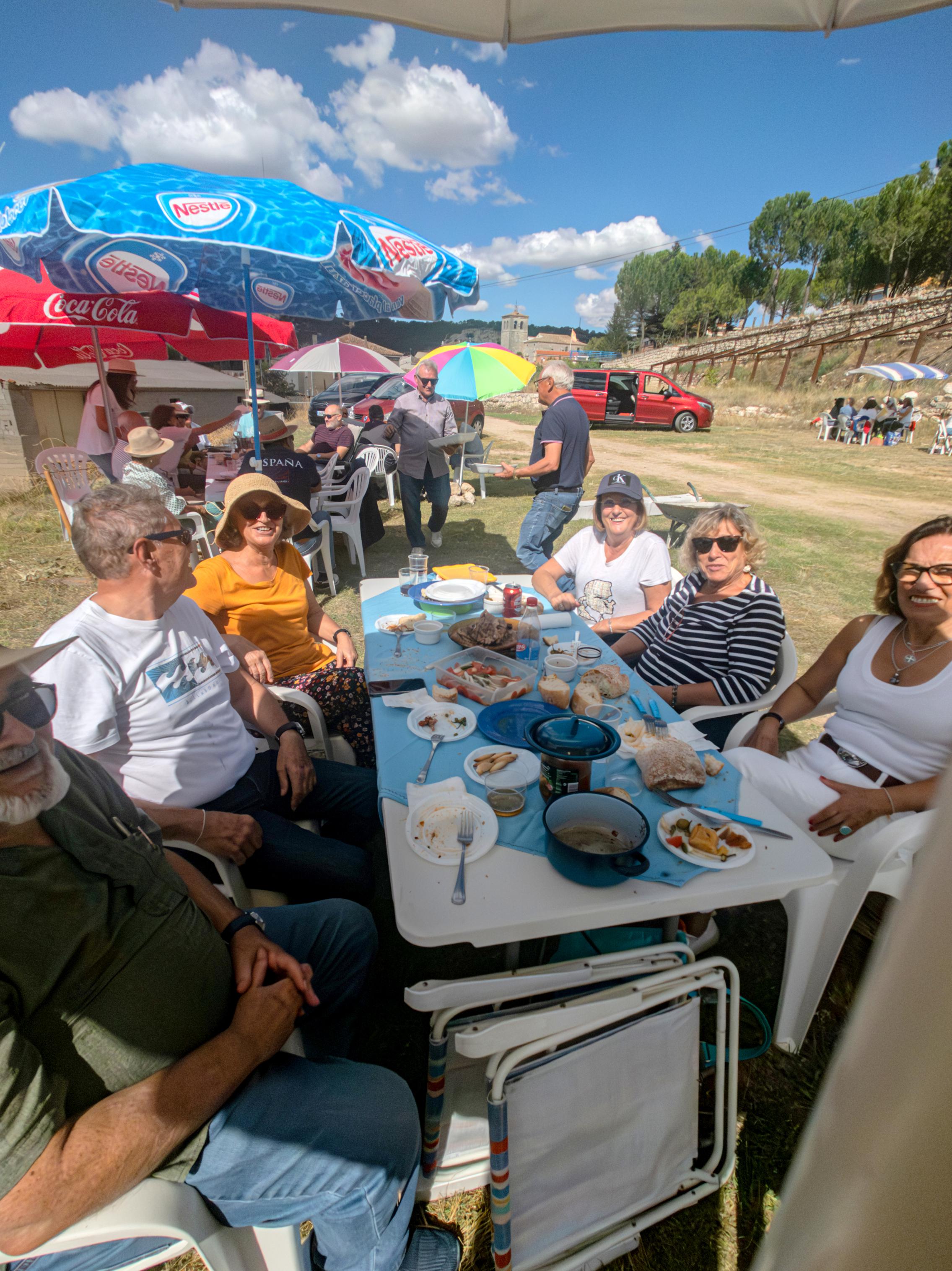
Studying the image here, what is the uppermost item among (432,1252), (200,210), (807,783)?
(200,210)

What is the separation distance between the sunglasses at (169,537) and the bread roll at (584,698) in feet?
4.90

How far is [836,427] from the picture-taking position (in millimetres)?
18281

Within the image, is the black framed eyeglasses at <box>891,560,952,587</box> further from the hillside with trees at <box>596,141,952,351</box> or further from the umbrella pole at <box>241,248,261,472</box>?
the hillside with trees at <box>596,141,952,351</box>

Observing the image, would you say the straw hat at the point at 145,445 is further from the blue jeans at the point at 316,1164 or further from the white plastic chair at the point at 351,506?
the blue jeans at the point at 316,1164

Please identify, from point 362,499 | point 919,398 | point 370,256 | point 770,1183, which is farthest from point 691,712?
point 919,398

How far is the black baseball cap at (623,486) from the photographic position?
11.3ft

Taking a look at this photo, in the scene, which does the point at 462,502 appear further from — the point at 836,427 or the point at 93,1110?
the point at 836,427

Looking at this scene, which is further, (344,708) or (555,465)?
(555,465)

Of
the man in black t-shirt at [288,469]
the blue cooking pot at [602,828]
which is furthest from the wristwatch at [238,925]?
the man in black t-shirt at [288,469]

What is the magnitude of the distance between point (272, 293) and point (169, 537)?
3614 mm

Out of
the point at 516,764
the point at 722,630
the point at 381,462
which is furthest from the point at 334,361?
the point at 516,764

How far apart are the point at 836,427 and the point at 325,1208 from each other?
21795 millimetres

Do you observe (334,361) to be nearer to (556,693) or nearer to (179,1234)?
(556,693)

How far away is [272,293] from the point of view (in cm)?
474
